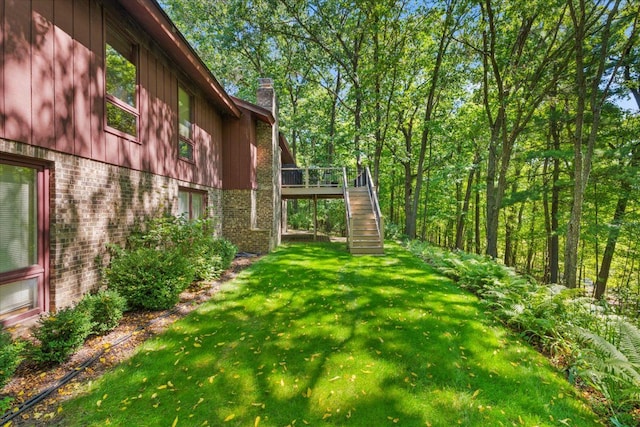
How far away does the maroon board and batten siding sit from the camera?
343 cm

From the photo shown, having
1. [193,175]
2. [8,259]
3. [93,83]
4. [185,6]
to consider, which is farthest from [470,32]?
[185,6]

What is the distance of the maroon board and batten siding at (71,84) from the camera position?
3.43 meters

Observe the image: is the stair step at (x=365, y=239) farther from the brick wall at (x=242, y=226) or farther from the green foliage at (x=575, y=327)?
the green foliage at (x=575, y=327)

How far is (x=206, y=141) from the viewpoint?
9398mm

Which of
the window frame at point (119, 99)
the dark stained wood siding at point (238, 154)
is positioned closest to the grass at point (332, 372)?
the window frame at point (119, 99)

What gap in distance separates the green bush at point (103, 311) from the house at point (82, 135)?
66cm

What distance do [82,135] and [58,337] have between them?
120 inches

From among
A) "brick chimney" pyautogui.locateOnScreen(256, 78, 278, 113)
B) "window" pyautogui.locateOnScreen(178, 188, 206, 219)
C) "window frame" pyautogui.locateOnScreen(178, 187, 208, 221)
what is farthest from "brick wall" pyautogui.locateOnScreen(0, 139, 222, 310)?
"brick chimney" pyautogui.locateOnScreen(256, 78, 278, 113)

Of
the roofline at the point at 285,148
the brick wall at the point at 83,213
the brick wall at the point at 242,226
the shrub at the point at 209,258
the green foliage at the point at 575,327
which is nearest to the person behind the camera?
the green foliage at the point at 575,327

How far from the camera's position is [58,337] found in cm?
311

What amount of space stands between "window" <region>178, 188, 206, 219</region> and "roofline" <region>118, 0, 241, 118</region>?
126 inches

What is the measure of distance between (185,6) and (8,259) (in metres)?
20.0

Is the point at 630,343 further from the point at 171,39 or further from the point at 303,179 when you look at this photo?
the point at 303,179

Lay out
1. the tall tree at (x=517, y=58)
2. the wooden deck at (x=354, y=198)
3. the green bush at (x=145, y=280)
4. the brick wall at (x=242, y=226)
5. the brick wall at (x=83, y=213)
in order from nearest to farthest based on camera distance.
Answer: the brick wall at (x=83, y=213)
the green bush at (x=145, y=280)
the tall tree at (x=517, y=58)
the brick wall at (x=242, y=226)
the wooden deck at (x=354, y=198)
